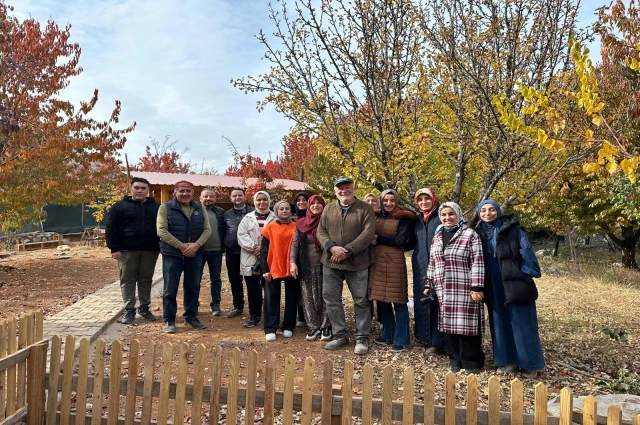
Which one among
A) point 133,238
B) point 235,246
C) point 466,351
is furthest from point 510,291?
point 133,238

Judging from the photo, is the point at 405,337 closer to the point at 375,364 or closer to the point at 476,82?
the point at 375,364

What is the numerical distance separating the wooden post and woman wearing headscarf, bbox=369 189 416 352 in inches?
124

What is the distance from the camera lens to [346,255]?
4859 mm

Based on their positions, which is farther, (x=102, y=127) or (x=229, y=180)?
(x=229, y=180)

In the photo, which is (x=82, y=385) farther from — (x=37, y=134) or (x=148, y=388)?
(x=37, y=134)

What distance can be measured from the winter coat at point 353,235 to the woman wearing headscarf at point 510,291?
117 cm

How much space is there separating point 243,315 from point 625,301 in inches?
316

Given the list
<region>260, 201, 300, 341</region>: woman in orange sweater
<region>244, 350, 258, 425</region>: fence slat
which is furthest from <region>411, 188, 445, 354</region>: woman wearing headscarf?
<region>244, 350, 258, 425</region>: fence slat

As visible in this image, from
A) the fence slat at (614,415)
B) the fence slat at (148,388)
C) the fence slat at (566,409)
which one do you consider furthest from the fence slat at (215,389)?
the fence slat at (614,415)

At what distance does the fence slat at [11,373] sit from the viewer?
2.92m

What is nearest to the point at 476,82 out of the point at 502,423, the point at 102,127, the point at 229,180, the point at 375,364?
the point at 375,364

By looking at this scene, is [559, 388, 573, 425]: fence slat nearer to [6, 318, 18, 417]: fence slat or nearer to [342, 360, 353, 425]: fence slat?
[342, 360, 353, 425]: fence slat

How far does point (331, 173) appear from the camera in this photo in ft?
55.7

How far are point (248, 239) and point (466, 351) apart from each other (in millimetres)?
3035
